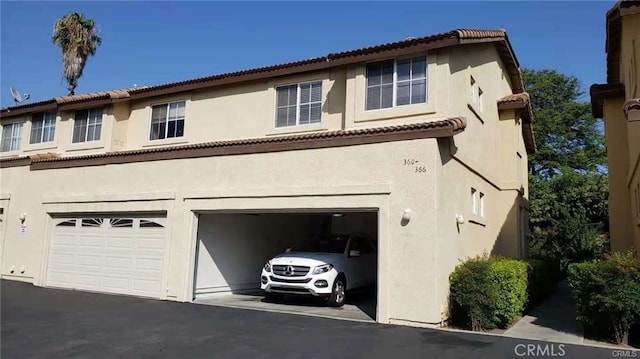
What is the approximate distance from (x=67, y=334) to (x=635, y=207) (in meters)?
13.6

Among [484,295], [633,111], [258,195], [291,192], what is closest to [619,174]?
[484,295]

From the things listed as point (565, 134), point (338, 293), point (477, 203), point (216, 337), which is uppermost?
point (565, 134)

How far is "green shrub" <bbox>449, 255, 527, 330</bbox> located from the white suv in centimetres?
320

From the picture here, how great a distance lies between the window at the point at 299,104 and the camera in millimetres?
14273

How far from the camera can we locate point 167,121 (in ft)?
55.4

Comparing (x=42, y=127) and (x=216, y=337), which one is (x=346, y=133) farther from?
(x=42, y=127)

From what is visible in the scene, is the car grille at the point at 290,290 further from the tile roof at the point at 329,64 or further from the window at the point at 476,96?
the window at the point at 476,96

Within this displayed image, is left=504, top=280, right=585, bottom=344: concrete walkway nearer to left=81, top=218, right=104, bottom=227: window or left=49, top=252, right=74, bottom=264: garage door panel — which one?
left=81, top=218, right=104, bottom=227: window

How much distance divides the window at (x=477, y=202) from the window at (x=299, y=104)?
4822 mm

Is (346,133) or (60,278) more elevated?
(346,133)

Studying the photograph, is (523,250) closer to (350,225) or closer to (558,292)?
(558,292)

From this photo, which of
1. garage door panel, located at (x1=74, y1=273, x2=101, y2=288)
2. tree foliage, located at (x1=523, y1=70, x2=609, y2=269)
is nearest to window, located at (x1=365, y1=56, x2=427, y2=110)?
garage door panel, located at (x1=74, y1=273, x2=101, y2=288)

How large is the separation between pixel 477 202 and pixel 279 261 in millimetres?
5894

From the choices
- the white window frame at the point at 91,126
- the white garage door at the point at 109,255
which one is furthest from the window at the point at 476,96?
the white window frame at the point at 91,126
